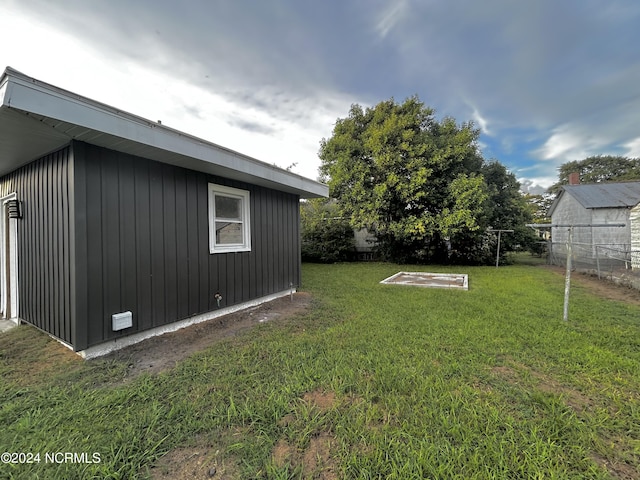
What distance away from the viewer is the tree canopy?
407 inches

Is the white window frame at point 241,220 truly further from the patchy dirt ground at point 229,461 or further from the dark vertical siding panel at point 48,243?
the patchy dirt ground at point 229,461

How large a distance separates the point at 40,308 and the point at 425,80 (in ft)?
36.3

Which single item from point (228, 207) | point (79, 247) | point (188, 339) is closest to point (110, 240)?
Answer: point (79, 247)

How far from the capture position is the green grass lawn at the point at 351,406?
4.44ft

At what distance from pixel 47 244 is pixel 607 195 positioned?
779 inches

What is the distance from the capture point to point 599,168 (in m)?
28.2

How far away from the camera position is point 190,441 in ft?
4.98

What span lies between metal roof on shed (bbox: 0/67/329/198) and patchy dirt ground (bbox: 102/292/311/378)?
227 centimetres

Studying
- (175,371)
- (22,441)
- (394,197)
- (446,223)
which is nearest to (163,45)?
(175,371)

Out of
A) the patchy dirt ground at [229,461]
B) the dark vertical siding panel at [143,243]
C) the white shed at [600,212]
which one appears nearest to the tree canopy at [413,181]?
the white shed at [600,212]

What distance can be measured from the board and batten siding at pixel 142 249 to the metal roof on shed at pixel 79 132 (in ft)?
0.79

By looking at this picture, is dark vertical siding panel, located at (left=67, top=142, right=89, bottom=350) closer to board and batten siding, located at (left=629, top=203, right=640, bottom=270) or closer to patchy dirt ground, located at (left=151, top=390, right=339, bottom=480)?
patchy dirt ground, located at (left=151, top=390, right=339, bottom=480)

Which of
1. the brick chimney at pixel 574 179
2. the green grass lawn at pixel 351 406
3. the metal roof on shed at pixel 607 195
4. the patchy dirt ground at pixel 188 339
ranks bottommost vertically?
the patchy dirt ground at pixel 188 339

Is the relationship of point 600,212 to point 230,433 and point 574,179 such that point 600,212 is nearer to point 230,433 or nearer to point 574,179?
point 574,179
